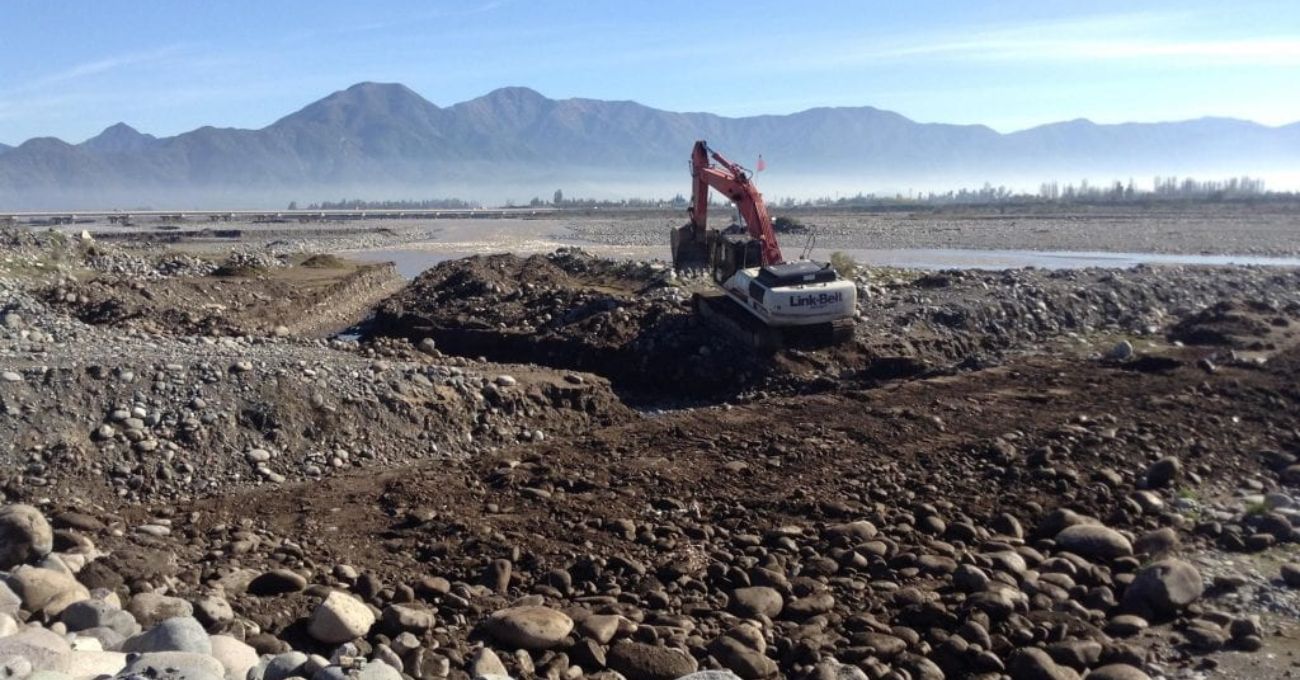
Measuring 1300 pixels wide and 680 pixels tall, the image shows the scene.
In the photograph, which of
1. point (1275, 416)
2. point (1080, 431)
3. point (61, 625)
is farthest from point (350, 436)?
point (1275, 416)

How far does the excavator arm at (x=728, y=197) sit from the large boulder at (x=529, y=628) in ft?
44.7

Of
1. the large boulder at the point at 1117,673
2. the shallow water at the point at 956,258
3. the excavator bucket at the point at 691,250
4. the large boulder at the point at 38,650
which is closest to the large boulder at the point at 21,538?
the large boulder at the point at 38,650

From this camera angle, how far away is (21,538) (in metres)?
8.63

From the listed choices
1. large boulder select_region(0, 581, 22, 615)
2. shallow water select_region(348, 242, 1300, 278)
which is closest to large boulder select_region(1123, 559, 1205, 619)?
large boulder select_region(0, 581, 22, 615)

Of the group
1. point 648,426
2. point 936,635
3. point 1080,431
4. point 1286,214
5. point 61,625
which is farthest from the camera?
point 1286,214

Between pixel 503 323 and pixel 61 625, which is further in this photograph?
pixel 503 323

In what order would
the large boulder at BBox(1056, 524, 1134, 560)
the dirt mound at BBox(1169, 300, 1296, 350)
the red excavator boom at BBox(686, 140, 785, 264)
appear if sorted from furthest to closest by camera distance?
the red excavator boom at BBox(686, 140, 785, 264) < the dirt mound at BBox(1169, 300, 1296, 350) < the large boulder at BBox(1056, 524, 1134, 560)

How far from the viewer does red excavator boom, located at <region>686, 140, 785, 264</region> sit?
2152cm

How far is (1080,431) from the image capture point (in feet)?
45.6

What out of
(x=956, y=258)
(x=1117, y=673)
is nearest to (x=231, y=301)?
(x=1117, y=673)

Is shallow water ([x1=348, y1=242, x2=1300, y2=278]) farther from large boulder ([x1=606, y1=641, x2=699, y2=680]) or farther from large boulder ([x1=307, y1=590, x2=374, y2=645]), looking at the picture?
large boulder ([x1=307, y1=590, x2=374, y2=645])

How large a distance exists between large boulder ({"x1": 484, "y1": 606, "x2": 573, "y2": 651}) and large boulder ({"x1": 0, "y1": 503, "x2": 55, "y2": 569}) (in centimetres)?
362

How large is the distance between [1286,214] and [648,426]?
73.6 metres

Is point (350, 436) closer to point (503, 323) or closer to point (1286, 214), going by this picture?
point (503, 323)
